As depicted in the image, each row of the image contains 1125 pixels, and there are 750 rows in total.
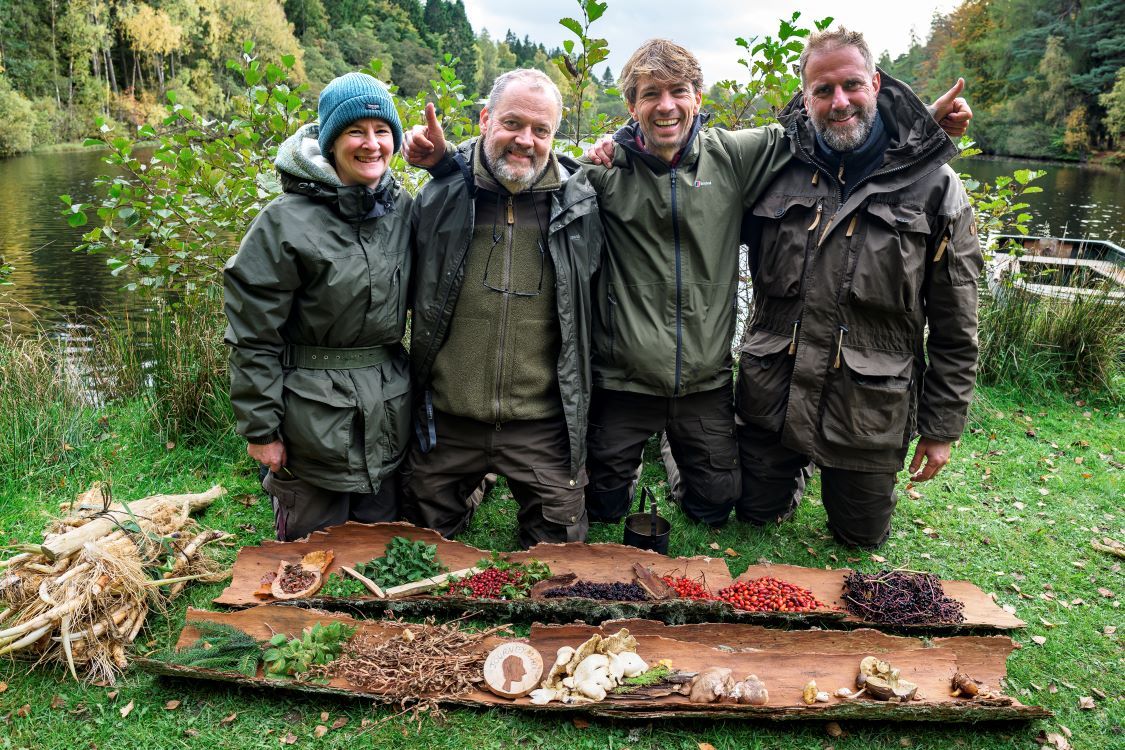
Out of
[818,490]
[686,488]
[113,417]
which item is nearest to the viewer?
[686,488]

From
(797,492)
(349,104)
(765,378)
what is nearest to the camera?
(349,104)

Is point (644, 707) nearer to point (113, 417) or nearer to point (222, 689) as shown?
point (222, 689)

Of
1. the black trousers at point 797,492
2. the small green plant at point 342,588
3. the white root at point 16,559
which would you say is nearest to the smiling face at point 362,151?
the small green plant at point 342,588

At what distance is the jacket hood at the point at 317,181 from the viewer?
3.24 meters

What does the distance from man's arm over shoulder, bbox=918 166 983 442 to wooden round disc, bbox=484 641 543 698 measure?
2388 mm

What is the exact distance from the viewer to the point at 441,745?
2754 mm

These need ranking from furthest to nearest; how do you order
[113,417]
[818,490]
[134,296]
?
[134,296]
[113,417]
[818,490]

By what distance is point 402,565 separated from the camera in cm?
361

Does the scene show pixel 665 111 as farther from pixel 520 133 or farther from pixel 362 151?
pixel 362 151

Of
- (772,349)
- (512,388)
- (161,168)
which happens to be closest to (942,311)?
(772,349)

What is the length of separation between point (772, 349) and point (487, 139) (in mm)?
1877

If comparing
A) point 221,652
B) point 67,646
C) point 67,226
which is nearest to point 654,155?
point 221,652

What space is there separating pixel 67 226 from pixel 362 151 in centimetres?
1474

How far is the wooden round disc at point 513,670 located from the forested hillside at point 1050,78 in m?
41.4
